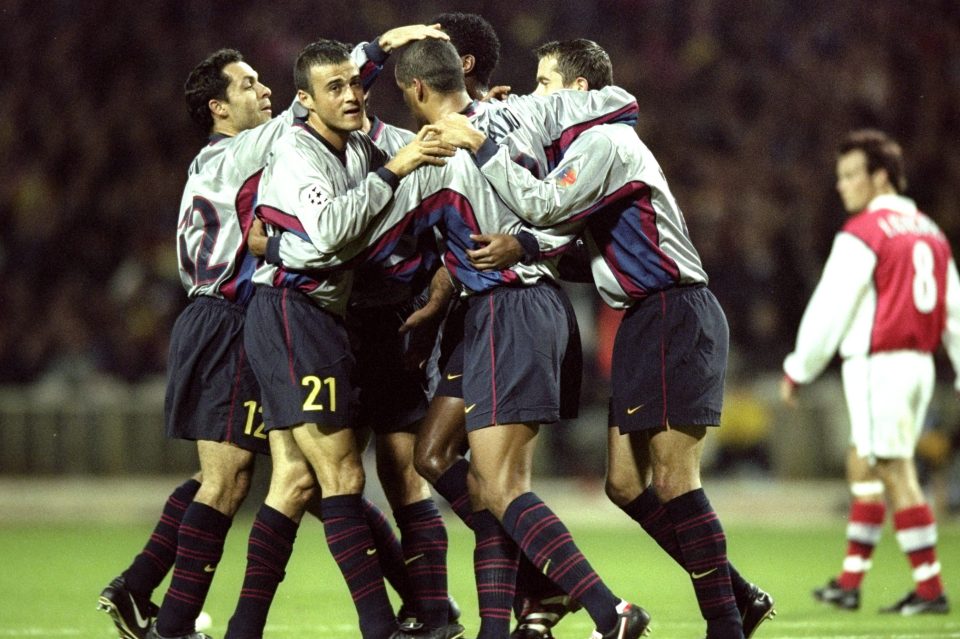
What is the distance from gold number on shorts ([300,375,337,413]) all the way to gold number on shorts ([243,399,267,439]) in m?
0.55

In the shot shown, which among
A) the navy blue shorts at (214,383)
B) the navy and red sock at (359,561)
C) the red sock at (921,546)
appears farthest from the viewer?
the red sock at (921,546)

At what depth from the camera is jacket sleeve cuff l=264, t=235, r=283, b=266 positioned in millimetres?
5551

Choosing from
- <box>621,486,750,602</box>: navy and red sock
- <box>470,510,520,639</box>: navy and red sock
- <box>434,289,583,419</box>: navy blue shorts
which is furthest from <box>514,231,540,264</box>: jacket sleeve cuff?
<box>621,486,750,602</box>: navy and red sock

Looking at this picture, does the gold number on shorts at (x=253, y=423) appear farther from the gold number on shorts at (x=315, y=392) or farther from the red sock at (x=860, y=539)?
the red sock at (x=860, y=539)

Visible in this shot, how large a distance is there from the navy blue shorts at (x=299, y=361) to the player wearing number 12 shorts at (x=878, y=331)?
3.27 meters

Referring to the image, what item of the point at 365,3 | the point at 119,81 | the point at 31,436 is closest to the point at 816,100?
the point at 365,3

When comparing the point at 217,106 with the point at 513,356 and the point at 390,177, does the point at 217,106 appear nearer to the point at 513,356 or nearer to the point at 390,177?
the point at 390,177

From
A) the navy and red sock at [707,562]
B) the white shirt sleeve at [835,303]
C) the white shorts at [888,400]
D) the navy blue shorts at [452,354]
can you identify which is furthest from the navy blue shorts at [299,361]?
the white shorts at [888,400]

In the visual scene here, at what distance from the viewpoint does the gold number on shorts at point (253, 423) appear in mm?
6016

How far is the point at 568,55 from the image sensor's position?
19.4 feet

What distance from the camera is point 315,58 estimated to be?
5.65 metres

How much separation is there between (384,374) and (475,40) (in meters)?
1.49

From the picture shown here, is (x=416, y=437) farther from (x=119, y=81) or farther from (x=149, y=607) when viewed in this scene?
(x=119, y=81)

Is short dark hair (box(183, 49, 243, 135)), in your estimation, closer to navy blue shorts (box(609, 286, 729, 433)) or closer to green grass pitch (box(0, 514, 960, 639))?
navy blue shorts (box(609, 286, 729, 433))
